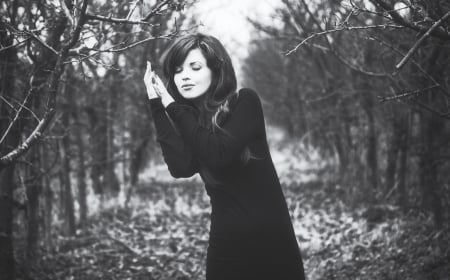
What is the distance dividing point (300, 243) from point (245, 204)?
197 inches

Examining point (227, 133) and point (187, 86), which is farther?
point (187, 86)

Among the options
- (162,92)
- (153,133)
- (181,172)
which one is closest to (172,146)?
(181,172)

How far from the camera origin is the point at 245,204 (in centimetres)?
221

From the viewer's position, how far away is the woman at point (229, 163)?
7.11ft

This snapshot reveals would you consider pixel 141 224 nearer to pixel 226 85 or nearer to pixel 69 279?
pixel 69 279

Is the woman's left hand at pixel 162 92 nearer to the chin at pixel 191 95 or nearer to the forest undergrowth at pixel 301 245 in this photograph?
the chin at pixel 191 95

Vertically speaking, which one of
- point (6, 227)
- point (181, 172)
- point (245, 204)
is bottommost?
point (6, 227)

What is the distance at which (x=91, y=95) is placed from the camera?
34.1 feet

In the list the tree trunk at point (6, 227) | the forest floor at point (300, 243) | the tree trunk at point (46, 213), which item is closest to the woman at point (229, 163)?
the tree trunk at point (6, 227)

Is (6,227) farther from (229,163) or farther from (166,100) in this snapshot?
(229,163)

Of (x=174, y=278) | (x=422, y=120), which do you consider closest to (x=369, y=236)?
(x=422, y=120)

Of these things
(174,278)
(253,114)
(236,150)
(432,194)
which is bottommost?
(174,278)

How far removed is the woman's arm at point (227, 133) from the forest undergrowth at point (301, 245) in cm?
341

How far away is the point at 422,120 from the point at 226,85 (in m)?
4.73
